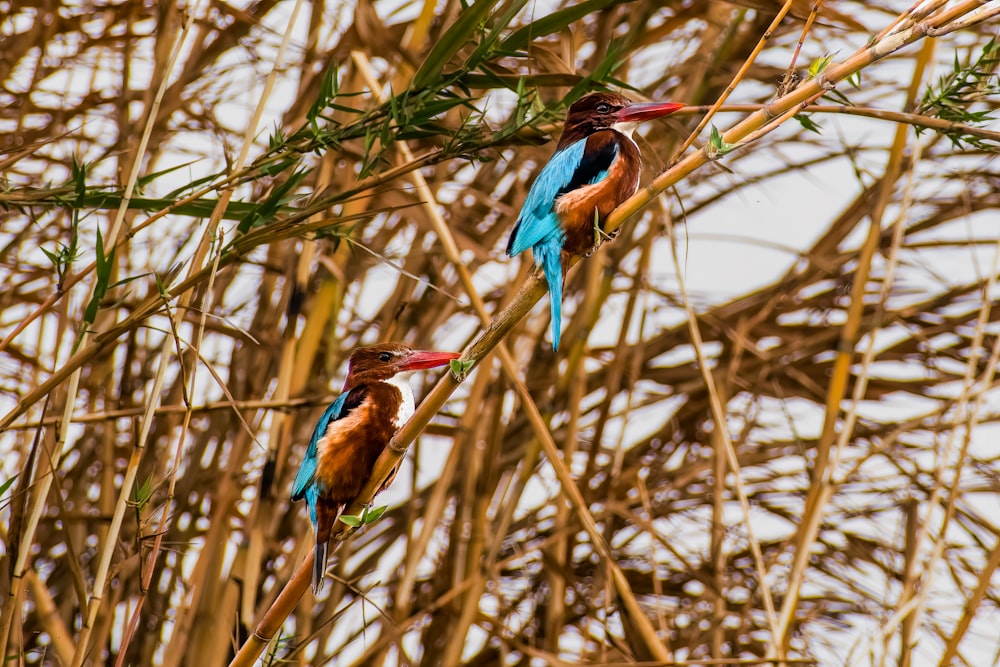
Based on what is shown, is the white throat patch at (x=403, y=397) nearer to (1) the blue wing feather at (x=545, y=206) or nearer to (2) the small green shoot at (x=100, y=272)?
(1) the blue wing feather at (x=545, y=206)

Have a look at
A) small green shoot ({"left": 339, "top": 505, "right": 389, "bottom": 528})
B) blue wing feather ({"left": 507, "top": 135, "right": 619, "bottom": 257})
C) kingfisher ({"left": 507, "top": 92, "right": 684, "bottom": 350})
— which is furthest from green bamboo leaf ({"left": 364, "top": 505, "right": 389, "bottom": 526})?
blue wing feather ({"left": 507, "top": 135, "right": 619, "bottom": 257})

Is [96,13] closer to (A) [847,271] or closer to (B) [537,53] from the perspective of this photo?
(B) [537,53]

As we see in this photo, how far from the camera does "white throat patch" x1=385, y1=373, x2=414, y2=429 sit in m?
1.67

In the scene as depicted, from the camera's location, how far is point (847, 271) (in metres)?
2.94

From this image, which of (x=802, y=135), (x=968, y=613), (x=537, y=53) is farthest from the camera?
(x=802, y=135)

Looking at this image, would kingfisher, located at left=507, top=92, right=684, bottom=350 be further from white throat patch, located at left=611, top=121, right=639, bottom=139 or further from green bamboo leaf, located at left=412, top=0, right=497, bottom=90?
green bamboo leaf, located at left=412, top=0, right=497, bottom=90

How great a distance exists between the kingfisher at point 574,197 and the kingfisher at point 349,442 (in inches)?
9.2

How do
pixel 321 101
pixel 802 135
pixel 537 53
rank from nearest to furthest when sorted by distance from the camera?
pixel 321 101
pixel 537 53
pixel 802 135

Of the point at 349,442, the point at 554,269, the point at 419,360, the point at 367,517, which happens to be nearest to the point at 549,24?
the point at 554,269

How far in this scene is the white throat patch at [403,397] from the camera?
167cm

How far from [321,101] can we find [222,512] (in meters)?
0.80

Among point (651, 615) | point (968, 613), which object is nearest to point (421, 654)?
point (651, 615)

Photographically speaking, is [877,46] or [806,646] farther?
[806,646]

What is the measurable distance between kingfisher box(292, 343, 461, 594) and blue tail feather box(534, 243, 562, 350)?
22 cm
